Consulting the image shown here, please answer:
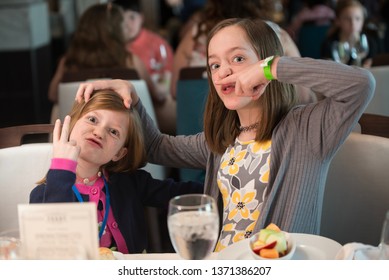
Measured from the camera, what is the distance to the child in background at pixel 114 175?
5.71 feet

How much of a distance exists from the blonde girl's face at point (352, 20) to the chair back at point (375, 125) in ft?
7.55

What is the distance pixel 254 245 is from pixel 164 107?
2.51 metres

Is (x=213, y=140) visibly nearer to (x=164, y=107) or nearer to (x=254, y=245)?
(x=254, y=245)

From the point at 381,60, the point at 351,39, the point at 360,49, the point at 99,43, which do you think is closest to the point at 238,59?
the point at 381,60

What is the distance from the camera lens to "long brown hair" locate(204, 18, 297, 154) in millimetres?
1759

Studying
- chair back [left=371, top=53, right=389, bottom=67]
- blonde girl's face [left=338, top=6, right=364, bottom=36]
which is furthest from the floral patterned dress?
blonde girl's face [left=338, top=6, right=364, bottom=36]

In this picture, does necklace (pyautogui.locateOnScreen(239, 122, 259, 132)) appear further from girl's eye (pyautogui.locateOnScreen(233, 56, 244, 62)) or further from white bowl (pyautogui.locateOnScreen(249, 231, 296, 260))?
white bowl (pyautogui.locateOnScreen(249, 231, 296, 260))

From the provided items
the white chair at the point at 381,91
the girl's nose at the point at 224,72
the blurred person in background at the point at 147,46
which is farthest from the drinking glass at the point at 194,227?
the blurred person in background at the point at 147,46

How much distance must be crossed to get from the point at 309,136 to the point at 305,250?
367mm

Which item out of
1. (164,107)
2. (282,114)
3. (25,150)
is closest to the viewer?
(282,114)

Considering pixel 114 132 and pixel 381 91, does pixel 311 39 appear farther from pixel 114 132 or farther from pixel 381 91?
pixel 114 132
